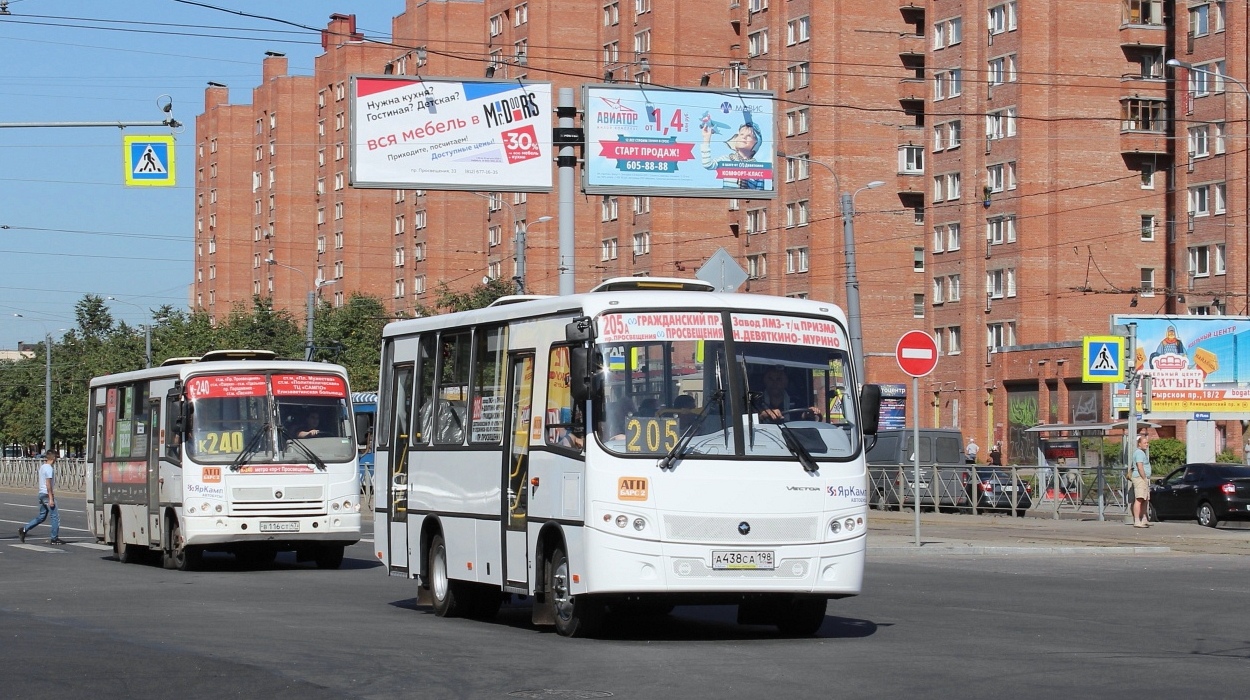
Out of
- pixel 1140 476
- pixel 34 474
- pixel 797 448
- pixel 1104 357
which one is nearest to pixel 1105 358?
pixel 1104 357

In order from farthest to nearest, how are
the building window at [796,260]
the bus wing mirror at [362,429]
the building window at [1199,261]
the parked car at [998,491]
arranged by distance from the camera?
the building window at [796,260], the building window at [1199,261], the parked car at [998,491], the bus wing mirror at [362,429]

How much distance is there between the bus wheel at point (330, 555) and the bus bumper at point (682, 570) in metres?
12.0

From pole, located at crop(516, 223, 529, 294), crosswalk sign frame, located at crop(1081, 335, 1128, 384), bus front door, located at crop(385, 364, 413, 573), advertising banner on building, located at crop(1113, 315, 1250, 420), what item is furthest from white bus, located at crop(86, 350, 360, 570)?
advertising banner on building, located at crop(1113, 315, 1250, 420)

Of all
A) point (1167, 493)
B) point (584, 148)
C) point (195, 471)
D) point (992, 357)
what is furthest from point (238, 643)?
point (992, 357)

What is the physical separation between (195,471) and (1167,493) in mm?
21543

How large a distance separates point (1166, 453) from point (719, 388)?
5083 centimetres

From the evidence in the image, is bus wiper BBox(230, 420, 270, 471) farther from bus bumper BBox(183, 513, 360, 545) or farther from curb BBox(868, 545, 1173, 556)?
curb BBox(868, 545, 1173, 556)

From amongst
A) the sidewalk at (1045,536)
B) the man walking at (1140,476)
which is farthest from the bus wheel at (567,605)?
the man walking at (1140,476)

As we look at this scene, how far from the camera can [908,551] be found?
2631 centimetres

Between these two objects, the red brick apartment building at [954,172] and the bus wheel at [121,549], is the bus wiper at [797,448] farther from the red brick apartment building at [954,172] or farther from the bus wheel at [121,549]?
the red brick apartment building at [954,172]

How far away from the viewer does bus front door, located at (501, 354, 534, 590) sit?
14.7 m

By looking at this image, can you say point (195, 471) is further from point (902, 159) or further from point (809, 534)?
point (902, 159)

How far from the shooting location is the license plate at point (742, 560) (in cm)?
1347

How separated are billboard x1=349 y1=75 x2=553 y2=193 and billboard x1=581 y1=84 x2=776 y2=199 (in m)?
0.99
